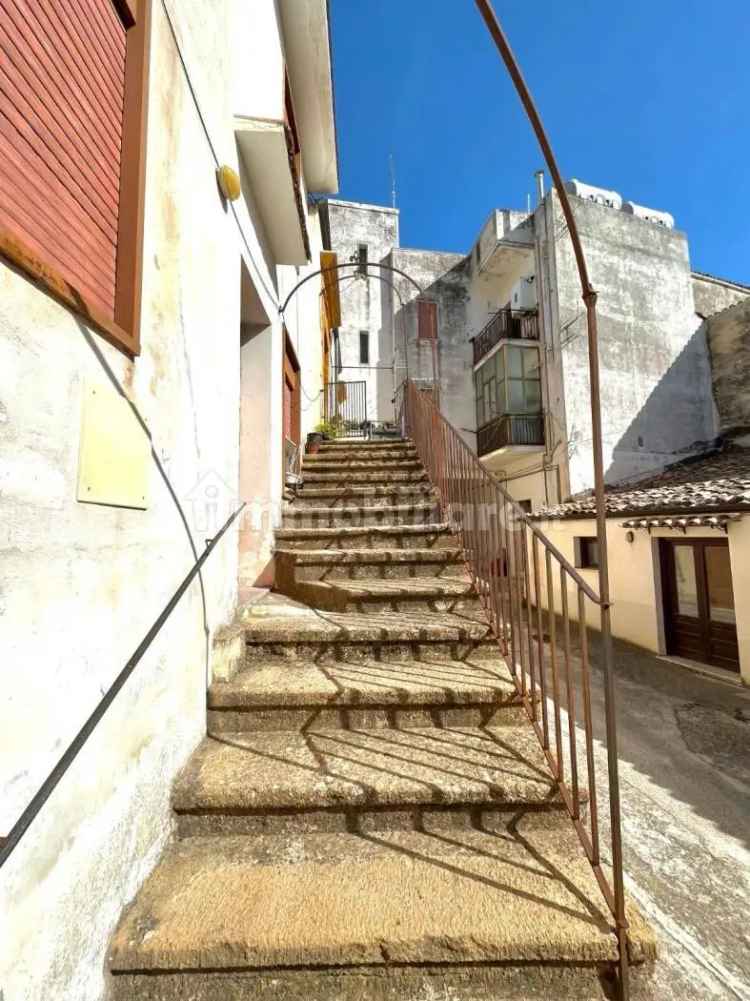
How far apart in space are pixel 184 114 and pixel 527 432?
38.1ft

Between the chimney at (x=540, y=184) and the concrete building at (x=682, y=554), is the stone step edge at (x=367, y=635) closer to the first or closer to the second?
the concrete building at (x=682, y=554)

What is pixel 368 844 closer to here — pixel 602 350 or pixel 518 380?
pixel 602 350

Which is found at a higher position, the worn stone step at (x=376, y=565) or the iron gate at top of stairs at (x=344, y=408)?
the iron gate at top of stairs at (x=344, y=408)

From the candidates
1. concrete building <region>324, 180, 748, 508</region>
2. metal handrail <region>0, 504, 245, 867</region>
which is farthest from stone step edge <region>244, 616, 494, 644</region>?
concrete building <region>324, 180, 748, 508</region>

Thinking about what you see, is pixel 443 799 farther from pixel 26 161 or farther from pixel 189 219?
pixel 189 219

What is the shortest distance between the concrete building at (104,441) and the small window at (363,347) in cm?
1695

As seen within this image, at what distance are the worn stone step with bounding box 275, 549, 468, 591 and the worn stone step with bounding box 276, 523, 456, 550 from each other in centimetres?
26

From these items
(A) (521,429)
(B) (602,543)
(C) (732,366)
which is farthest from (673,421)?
(B) (602,543)

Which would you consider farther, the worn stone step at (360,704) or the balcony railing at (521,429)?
the balcony railing at (521,429)

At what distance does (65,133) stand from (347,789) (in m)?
2.39

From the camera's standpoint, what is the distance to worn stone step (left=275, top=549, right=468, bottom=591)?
337cm

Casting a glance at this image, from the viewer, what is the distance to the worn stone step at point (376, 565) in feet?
11.0

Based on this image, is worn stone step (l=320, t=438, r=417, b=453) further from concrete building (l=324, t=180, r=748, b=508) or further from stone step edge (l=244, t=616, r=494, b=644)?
concrete building (l=324, t=180, r=748, b=508)

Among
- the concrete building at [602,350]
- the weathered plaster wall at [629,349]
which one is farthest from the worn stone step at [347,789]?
the weathered plaster wall at [629,349]
